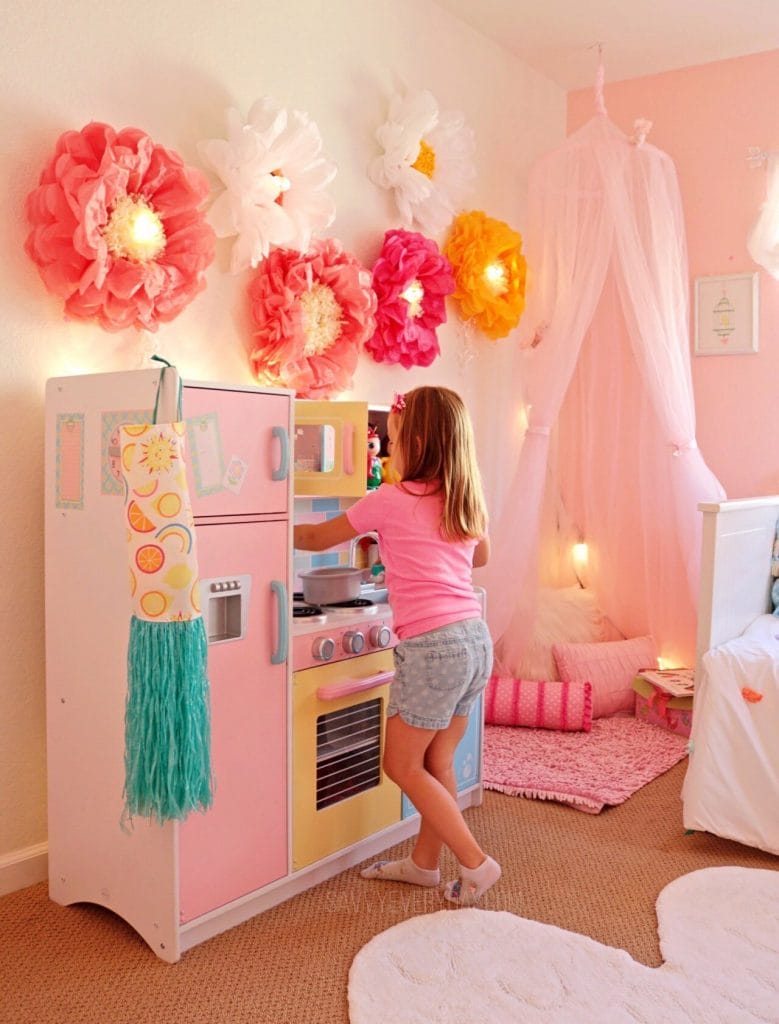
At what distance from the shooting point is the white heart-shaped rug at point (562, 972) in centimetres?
195

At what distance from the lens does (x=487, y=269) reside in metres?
3.69

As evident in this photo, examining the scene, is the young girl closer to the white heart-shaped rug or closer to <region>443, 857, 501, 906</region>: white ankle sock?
<region>443, 857, 501, 906</region>: white ankle sock

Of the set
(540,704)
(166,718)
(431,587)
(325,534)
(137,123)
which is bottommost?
(540,704)

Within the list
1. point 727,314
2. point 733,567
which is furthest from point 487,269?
point 733,567

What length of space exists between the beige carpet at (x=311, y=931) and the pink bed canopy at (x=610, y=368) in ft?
3.87

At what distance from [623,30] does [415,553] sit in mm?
2580

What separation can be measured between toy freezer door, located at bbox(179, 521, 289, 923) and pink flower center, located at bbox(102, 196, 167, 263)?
2.41 ft

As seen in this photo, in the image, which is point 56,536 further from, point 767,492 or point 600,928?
point 767,492

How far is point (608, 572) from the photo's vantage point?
4.17m

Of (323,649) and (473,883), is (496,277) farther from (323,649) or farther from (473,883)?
(473,883)

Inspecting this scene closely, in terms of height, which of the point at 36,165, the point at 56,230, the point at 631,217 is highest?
the point at 631,217

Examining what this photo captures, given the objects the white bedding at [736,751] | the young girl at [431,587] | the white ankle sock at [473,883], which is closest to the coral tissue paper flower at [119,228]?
the young girl at [431,587]

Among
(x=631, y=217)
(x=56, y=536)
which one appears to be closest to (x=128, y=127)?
(x=56, y=536)

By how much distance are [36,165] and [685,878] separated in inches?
95.9
